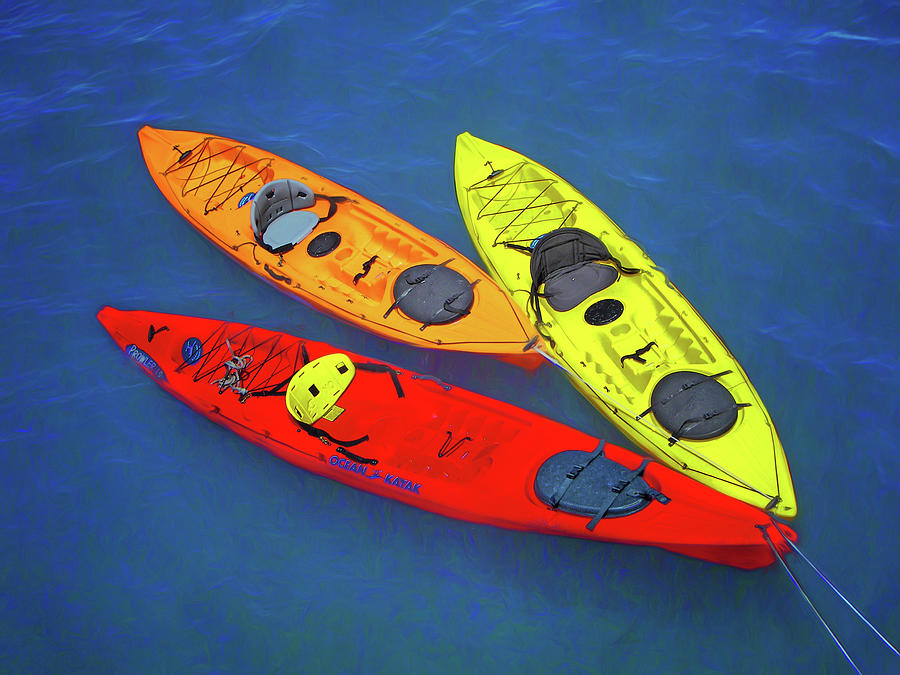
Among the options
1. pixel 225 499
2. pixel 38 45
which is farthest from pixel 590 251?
pixel 38 45

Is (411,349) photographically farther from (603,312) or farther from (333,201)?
(333,201)

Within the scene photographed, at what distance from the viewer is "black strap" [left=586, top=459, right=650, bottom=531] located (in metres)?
5.40

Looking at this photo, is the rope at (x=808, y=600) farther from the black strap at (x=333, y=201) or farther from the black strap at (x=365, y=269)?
the black strap at (x=333, y=201)

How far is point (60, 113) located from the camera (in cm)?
1048

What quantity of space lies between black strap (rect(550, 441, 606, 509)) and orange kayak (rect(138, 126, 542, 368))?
1.17 metres

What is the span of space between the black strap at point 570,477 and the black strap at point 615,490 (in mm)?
303

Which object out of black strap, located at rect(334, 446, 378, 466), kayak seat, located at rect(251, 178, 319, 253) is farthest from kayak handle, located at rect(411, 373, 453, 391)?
kayak seat, located at rect(251, 178, 319, 253)

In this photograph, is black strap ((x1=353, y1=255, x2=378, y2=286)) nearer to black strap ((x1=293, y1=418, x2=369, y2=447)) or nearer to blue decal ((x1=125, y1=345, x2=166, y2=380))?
black strap ((x1=293, y1=418, x2=369, y2=447))

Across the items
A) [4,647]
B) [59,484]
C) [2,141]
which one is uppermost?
[2,141]

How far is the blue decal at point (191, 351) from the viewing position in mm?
7086

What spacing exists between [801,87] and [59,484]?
10.6 m

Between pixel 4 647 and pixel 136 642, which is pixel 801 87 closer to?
pixel 136 642

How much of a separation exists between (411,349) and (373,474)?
171 centimetres

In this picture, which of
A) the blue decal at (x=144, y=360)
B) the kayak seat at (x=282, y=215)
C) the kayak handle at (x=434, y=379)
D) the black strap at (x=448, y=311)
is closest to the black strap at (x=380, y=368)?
the kayak handle at (x=434, y=379)
